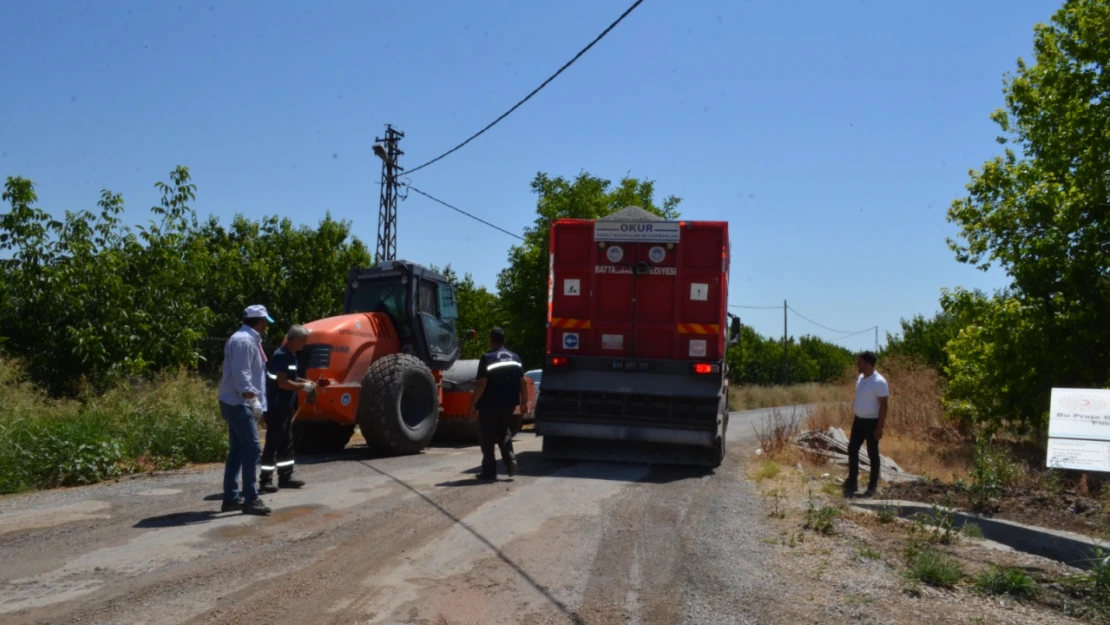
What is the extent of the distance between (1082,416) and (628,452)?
6.45m

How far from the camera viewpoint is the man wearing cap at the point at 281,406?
9.05 m

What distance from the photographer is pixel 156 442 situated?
37.9ft

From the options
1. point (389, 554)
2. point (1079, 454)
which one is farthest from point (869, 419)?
point (389, 554)

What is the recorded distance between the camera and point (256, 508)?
7.82 metres

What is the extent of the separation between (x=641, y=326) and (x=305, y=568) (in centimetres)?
701

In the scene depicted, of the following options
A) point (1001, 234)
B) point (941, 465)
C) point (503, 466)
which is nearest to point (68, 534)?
A: point (503, 466)

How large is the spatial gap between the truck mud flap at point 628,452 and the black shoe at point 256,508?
16.3 feet

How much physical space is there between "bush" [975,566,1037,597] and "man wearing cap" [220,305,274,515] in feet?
18.5

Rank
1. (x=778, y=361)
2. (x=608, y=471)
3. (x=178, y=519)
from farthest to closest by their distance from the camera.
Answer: (x=778, y=361), (x=608, y=471), (x=178, y=519)

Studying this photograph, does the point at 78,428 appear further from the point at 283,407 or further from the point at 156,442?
the point at 283,407

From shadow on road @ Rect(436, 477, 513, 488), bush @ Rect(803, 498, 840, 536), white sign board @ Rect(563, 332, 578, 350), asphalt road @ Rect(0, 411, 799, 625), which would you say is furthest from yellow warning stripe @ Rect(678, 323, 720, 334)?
bush @ Rect(803, 498, 840, 536)

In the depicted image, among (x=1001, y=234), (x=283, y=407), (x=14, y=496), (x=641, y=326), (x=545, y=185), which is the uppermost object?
(x=545, y=185)

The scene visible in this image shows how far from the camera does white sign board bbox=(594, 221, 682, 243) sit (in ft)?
40.1

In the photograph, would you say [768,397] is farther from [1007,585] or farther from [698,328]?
[1007,585]
